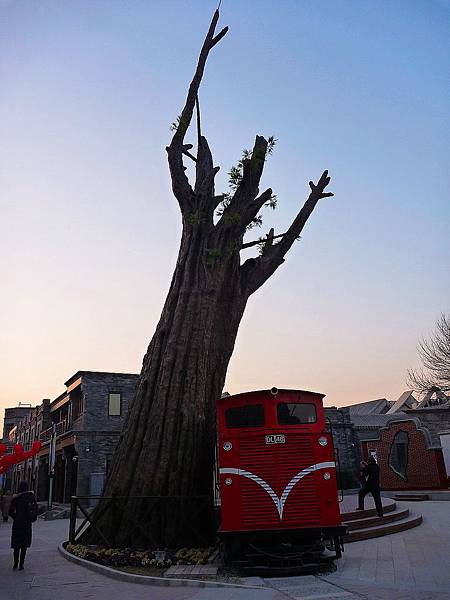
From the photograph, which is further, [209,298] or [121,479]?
[209,298]

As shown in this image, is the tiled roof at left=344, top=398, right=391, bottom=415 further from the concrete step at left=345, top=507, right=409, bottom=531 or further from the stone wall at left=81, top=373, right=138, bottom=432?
the concrete step at left=345, top=507, right=409, bottom=531

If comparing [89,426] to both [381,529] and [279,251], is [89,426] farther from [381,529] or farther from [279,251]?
[381,529]

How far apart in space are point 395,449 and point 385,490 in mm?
2072

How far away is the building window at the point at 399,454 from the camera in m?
25.8

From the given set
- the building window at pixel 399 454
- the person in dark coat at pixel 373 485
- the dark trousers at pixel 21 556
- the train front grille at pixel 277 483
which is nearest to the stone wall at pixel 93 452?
the building window at pixel 399 454

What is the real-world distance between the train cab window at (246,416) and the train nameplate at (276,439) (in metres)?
0.26

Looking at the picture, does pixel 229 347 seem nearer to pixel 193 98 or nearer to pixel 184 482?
pixel 184 482

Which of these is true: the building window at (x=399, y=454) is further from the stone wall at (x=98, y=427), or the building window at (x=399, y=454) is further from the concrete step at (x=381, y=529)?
the stone wall at (x=98, y=427)

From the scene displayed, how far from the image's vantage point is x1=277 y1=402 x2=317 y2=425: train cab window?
29.5 ft

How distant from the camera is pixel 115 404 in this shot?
29547mm

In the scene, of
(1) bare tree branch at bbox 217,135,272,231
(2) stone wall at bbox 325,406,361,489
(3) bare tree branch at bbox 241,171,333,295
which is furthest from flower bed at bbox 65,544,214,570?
(2) stone wall at bbox 325,406,361,489

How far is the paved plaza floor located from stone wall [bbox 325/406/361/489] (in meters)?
22.5

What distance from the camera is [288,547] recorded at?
8.60m

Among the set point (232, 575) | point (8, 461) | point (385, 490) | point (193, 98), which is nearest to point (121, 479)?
point (232, 575)
